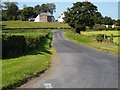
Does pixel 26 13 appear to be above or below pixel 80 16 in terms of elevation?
above

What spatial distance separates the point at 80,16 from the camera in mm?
85125

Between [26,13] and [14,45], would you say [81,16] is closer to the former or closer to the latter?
[14,45]

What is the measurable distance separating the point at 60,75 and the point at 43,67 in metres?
2.88

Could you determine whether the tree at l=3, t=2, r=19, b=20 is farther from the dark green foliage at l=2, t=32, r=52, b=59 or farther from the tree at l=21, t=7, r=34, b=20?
the dark green foliage at l=2, t=32, r=52, b=59

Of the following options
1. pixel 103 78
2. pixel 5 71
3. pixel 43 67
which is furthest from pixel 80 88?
pixel 43 67

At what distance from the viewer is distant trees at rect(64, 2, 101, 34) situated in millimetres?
84562

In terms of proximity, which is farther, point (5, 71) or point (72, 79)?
point (5, 71)

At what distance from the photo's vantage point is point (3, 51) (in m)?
23.7

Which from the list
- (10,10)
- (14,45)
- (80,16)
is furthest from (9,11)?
(14,45)

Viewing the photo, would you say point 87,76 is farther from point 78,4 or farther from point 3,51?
point 78,4

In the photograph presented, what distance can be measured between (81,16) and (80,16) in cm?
35

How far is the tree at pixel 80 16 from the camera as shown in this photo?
84562 mm

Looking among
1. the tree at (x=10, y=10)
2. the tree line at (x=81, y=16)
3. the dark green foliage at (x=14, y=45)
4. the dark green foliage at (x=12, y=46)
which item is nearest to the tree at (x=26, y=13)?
the tree at (x=10, y=10)

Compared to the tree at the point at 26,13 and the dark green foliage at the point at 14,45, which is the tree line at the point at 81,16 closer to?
the dark green foliage at the point at 14,45
